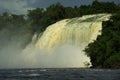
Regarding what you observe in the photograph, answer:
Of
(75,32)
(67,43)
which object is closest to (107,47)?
(75,32)

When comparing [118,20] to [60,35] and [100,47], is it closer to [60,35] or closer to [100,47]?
[100,47]

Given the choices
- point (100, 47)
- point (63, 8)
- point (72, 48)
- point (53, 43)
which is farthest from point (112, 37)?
point (63, 8)

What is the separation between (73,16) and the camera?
14188 centimetres

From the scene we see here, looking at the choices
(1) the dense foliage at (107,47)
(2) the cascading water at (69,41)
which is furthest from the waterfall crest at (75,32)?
(1) the dense foliage at (107,47)

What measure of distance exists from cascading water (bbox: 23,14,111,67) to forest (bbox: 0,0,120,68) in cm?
293

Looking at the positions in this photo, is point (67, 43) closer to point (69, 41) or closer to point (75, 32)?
point (69, 41)

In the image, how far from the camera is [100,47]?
95.2 meters

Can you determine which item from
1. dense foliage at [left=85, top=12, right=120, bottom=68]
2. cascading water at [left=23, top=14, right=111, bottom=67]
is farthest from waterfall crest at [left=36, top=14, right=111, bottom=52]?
dense foliage at [left=85, top=12, right=120, bottom=68]

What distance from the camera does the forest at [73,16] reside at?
93.0 m

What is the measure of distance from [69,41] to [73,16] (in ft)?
118

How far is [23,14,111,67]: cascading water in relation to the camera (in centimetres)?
10306

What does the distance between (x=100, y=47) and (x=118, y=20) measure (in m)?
Result: 7.00

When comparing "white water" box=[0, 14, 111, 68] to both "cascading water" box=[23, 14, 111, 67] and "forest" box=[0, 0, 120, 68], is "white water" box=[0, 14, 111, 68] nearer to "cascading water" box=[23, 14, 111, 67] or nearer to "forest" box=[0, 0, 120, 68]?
"cascading water" box=[23, 14, 111, 67]

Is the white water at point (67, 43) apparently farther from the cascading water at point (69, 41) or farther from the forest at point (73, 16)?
the forest at point (73, 16)
